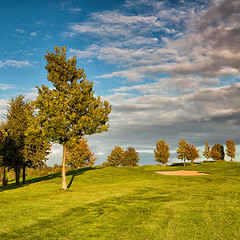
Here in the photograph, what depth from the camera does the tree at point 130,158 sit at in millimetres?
102750

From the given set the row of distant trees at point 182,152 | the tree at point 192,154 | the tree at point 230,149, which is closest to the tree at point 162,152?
the row of distant trees at point 182,152

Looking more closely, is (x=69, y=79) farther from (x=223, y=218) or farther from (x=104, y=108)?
(x=223, y=218)

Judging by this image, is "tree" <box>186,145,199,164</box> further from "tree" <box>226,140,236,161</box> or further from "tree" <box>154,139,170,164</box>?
"tree" <box>226,140,236,161</box>

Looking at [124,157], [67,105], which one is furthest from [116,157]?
[67,105]

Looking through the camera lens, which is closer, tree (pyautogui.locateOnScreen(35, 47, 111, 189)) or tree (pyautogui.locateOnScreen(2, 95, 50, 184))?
tree (pyautogui.locateOnScreen(35, 47, 111, 189))

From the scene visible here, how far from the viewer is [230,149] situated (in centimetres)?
10456

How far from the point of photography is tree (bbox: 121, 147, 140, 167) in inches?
4045

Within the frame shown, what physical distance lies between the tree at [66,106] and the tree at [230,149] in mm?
95673

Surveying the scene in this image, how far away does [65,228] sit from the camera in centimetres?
984

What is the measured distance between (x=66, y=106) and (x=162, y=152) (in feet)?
208

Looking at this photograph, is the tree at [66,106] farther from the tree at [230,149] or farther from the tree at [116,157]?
the tree at [230,149]

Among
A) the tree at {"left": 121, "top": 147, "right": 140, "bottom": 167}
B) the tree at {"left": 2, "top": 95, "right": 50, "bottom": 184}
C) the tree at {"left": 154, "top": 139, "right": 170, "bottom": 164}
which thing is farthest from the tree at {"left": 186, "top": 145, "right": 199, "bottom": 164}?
the tree at {"left": 2, "top": 95, "right": 50, "bottom": 184}

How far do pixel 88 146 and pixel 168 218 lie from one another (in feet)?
177

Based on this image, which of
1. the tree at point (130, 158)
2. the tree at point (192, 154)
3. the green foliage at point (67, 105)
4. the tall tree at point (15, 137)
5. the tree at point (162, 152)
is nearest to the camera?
the green foliage at point (67, 105)
